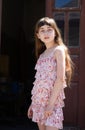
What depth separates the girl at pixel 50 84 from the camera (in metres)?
3.48

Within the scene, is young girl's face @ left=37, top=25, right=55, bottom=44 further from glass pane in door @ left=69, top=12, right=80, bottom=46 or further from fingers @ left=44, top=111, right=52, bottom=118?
glass pane in door @ left=69, top=12, right=80, bottom=46

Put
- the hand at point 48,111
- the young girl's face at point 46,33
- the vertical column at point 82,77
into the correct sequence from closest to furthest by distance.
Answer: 1. the hand at point 48,111
2. the young girl's face at point 46,33
3. the vertical column at point 82,77

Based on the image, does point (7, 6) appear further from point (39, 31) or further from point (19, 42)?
point (39, 31)

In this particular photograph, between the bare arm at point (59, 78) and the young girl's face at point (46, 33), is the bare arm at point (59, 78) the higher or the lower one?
the lower one

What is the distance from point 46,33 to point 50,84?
0.44 meters

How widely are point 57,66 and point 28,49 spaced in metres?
7.72

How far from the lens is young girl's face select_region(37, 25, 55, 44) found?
12.0 feet

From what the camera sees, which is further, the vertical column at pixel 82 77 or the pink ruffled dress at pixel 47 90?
the vertical column at pixel 82 77

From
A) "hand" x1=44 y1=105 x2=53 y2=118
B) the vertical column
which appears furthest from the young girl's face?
the vertical column

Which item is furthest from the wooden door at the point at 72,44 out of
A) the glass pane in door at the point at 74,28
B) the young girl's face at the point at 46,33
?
the young girl's face at the point at 46,33

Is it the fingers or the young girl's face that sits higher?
the young girl's face

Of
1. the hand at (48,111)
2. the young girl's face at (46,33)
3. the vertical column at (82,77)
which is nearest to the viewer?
the hand at (48,111)

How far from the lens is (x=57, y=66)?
350 centimetres

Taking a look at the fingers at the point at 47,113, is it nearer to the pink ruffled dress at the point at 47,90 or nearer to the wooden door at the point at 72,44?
the pink ruffled dress at the point at 47,90
